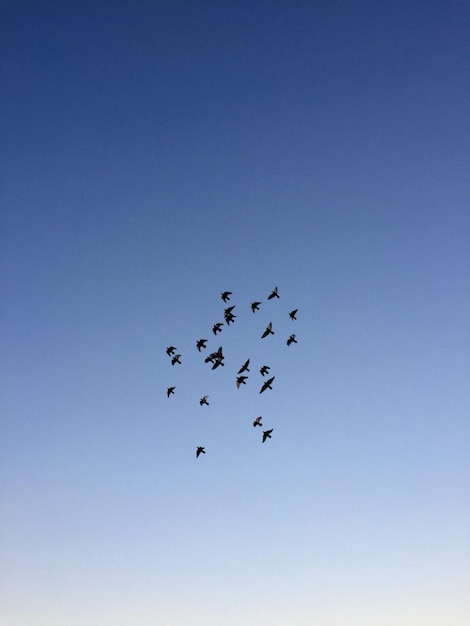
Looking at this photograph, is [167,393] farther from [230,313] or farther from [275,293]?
[275,293]

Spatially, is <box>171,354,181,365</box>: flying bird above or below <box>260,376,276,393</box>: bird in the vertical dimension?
above

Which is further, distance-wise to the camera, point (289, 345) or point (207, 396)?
point (207, 396)

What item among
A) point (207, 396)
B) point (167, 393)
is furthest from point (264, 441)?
point (167, 393)

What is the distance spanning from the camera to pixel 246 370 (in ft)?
190

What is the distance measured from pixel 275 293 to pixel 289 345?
18.2 ft

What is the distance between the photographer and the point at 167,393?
195 feet

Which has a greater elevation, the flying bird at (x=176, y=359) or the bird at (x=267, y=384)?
the flying bird at (x=176, y=359)

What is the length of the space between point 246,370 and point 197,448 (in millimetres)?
11743

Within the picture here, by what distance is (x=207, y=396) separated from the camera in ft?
198

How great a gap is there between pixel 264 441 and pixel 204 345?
12.3 metres

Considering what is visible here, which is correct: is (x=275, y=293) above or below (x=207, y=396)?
above

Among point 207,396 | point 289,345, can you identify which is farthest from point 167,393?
point 289,345

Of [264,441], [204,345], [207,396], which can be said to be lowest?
[264,441]

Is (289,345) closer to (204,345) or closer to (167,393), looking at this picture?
(204,345)
